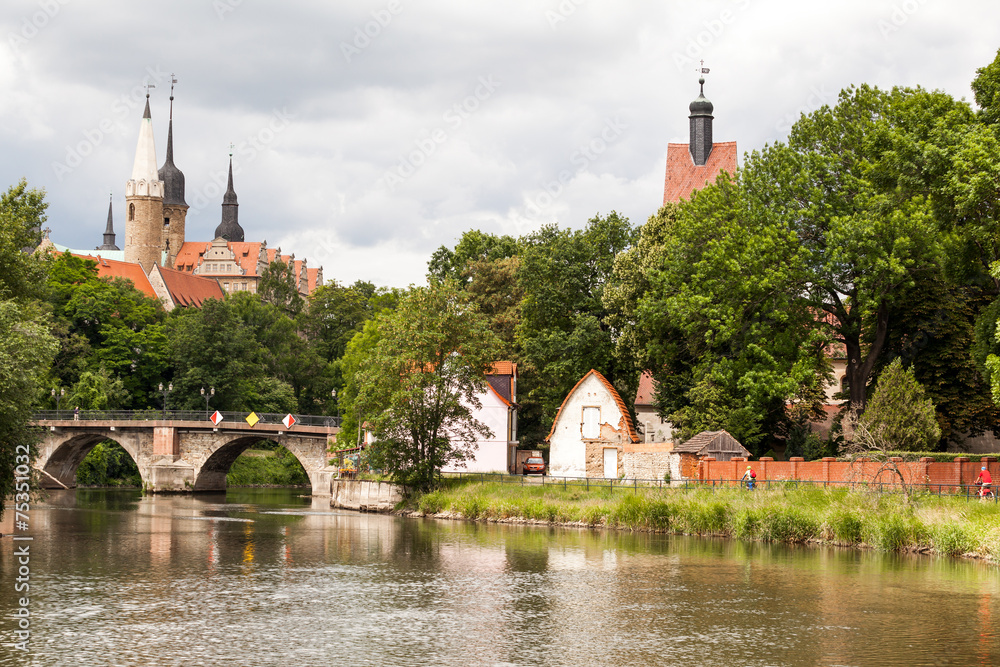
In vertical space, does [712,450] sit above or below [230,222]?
below

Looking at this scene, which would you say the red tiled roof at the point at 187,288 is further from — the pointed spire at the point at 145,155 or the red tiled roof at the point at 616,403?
the red tiled roof at the point at 616,403

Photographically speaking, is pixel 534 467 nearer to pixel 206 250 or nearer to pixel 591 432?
pixel 591 432

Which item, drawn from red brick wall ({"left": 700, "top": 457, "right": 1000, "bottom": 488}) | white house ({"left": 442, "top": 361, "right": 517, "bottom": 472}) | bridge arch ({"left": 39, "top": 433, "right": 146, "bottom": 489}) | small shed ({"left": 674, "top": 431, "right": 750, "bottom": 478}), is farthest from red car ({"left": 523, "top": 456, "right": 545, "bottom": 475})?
bridge arch ({"left": 39, "top": 433, "right": 146, "bottom": 489})

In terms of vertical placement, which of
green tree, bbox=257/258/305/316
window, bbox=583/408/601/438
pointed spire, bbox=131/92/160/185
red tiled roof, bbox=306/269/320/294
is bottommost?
window, bbox=583/408/601/438

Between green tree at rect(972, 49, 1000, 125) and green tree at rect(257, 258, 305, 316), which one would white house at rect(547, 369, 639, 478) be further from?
green tree at rect(257, 258, 305, 316)

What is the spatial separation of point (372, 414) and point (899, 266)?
2046 cm

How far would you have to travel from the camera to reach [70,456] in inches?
2685

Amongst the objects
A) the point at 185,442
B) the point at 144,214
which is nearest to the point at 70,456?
the point at 185,442

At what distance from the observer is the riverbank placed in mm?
27859

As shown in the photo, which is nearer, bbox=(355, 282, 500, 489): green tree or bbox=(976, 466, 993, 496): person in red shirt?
bbox=(976, 466, 993, 496): person in red shirt

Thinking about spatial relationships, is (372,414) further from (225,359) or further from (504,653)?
(225,359)

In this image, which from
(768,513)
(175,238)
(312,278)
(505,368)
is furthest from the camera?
(312,278)

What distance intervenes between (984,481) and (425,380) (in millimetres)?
20622

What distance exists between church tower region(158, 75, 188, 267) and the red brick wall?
359ft
